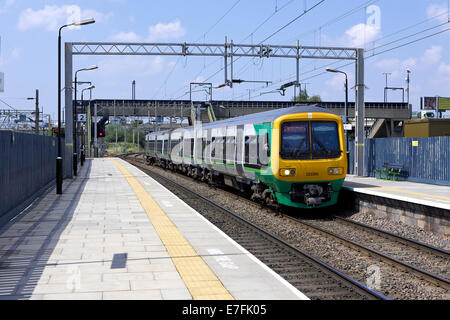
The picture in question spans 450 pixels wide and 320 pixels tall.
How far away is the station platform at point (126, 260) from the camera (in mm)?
6797

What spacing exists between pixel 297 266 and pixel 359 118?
61.4 ft

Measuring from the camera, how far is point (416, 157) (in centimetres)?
2164

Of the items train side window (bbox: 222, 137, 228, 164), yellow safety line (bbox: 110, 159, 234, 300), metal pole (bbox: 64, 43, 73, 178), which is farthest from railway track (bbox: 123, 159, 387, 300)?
metal pole (bbox: 64, 43, 73, 178)

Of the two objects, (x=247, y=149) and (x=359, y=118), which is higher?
(x=359, y=118)

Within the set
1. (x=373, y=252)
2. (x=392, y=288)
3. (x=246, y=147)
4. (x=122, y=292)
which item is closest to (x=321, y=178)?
(x=246, y=147)

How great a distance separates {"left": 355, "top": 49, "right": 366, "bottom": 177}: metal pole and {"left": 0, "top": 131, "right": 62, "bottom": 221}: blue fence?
14.4 m

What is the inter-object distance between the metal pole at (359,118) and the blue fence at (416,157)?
503 mm

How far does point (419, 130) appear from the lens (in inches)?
1196

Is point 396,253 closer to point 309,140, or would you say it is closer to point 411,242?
point 411,242

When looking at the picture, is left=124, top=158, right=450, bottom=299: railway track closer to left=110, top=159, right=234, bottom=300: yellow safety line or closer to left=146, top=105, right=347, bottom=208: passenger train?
left=146, top=105, right=347, bottom=208: passenger train

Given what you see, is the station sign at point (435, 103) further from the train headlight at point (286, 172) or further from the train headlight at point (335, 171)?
the train headlight at point (286, 172)

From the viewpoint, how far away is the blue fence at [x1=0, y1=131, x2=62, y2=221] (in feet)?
41.6

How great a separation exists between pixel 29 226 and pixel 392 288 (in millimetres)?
8228

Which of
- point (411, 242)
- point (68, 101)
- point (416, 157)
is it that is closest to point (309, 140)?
point (411, 242)
